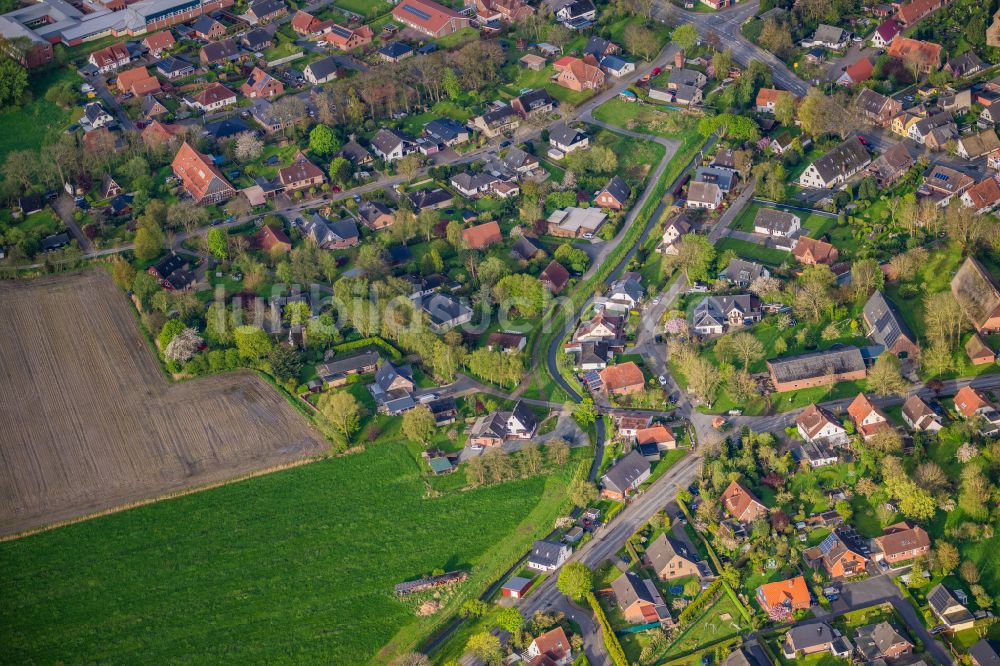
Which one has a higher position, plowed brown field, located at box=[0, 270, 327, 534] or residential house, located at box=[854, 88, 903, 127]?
residential house, located at box=[854, 88, 903, 127]

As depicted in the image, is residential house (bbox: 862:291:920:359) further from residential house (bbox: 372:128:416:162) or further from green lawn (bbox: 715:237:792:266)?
residential house (bbox: 372:128:416:162)

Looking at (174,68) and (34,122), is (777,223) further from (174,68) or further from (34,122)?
(34,122)

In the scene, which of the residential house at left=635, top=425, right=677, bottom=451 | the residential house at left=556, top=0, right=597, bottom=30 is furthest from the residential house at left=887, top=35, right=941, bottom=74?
the residential house at left=635, top=425, right=677, bottom=451

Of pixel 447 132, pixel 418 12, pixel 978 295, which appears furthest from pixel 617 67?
pixel 978 295

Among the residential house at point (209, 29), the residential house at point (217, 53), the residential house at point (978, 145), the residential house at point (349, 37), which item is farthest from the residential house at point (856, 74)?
the residential house at point (209, 29)

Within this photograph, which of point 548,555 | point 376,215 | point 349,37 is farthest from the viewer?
point 349,37

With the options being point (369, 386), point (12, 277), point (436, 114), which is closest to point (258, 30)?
point (436, 114)
